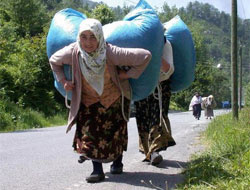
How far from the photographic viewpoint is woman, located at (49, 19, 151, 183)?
15.9 feet

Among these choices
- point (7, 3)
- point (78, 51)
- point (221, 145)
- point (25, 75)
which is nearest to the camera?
point (78, 51)

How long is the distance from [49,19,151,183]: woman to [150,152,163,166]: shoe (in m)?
0.85

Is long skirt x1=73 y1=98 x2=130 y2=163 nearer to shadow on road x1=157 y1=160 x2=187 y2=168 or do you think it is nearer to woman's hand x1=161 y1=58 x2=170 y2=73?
woman's hand x1=161 y1=58 x2=170 y2=73

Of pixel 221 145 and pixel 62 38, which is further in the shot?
pixel 221 145

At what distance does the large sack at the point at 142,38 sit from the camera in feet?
16.6

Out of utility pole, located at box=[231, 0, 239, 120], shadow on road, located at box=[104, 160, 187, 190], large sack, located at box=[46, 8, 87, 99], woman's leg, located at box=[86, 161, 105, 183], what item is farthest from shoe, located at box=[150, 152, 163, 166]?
utility pole, located at box=[231, 0, 239, 120]

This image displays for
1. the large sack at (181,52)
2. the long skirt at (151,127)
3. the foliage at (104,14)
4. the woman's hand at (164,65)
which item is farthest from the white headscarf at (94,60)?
the foliage at (104,14)

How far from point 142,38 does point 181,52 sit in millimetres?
1382

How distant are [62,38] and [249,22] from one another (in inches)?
3602

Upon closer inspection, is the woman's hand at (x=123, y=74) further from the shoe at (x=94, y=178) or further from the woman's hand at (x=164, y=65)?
the shoe at (x=94, y=178)

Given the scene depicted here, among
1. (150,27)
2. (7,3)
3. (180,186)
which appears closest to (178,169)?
(180,186)

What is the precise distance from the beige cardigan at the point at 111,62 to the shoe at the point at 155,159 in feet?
3.83

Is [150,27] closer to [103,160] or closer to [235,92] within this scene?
[103,160]

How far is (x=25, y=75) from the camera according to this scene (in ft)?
77.0
